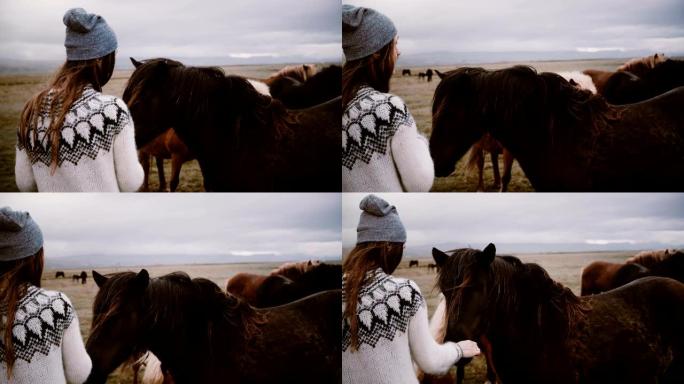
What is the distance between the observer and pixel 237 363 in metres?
4.18

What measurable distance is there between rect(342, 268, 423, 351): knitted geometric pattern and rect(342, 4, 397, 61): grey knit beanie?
2.99ft

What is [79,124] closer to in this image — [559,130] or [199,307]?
[199,307]

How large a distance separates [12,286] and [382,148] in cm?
A: 155

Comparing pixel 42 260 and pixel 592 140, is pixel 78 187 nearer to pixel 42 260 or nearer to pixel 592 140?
pixel 42 260

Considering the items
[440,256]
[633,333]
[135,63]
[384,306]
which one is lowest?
[633,333]

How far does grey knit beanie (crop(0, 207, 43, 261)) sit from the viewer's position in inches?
152

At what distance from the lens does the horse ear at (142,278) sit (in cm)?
399

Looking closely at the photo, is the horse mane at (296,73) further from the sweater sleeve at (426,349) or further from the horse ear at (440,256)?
the sweater sleeve at (426,349)

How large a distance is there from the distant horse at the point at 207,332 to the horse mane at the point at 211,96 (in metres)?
0.67

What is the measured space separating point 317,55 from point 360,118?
32 centimetres

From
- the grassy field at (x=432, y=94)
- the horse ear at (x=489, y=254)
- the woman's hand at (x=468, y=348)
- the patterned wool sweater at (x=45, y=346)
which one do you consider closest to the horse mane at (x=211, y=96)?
the grassy field at (x=432, y=94)

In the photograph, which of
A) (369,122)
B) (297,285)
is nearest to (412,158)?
(369,122)

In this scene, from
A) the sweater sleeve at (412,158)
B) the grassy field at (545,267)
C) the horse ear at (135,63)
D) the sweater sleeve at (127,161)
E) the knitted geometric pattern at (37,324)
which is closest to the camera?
the knitted geometric pattern at (37,324)

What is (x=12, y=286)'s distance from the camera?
3.89 meters
